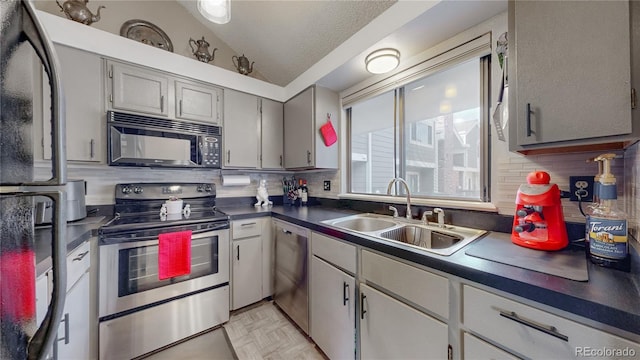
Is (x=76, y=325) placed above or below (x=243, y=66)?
below

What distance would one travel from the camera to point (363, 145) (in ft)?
7.75

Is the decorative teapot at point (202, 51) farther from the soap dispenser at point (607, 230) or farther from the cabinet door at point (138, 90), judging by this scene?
the soap dispenser at point (607, 230)

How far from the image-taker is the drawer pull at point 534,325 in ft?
2.06

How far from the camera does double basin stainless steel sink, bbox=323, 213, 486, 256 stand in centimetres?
127

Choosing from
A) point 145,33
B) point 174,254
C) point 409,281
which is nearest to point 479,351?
point 409,281

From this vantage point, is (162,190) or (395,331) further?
(162,190)

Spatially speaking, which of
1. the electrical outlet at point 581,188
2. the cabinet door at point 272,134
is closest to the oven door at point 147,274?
the cabinet door at point 272,134

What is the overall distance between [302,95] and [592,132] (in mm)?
2060

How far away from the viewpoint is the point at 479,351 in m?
0.79

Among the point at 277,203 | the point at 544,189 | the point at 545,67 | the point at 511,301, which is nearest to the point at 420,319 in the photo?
the point at 511,301

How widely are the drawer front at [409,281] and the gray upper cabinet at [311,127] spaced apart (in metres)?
1.26

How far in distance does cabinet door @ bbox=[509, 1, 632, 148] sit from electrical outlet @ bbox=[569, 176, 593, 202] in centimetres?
38

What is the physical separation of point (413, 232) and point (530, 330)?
2.73 feet

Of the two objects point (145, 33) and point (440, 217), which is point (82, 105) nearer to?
point (145, 33)
